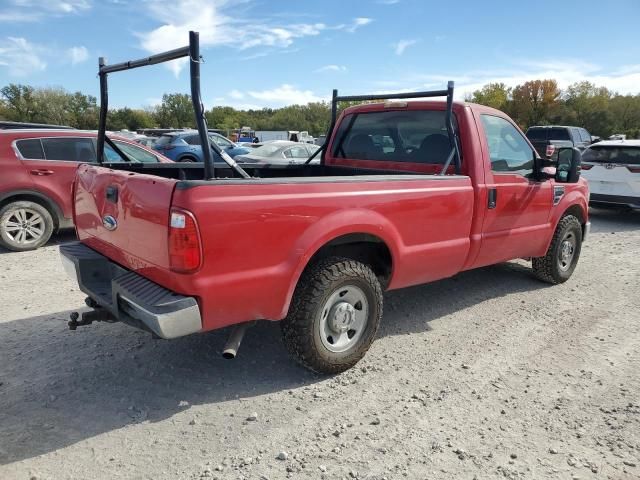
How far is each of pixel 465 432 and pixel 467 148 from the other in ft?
7.56

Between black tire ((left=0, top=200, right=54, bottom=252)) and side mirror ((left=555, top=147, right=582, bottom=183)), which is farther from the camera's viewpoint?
black tire ((left=0, top=200, right=54, bottom=252))

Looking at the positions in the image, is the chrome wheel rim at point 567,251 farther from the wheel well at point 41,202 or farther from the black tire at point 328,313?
the wheel well at point 41,202

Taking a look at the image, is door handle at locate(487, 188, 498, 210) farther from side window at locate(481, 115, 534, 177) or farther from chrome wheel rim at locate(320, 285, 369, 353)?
chrome wheel rim at locate(320, 285, 369, 353)

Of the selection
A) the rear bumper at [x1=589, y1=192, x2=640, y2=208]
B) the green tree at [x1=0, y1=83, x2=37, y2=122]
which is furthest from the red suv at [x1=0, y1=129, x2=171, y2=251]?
the green tree at [x1=0, y1=83, x2=37, y2=122]

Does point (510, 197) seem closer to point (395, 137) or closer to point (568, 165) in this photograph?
point (568, 165)

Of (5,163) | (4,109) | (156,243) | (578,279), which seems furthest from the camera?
(4,109)

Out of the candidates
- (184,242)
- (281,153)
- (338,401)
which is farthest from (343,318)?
(281,153)

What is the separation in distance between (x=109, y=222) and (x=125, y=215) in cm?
29

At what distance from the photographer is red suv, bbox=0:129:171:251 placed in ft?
21.5

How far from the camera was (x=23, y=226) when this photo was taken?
21.9 ft

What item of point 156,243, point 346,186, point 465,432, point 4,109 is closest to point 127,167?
point 156,243

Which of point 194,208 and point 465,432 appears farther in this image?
point 465,432

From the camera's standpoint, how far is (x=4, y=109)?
61938mm

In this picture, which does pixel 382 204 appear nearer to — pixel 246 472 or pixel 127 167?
pixel 246 472
